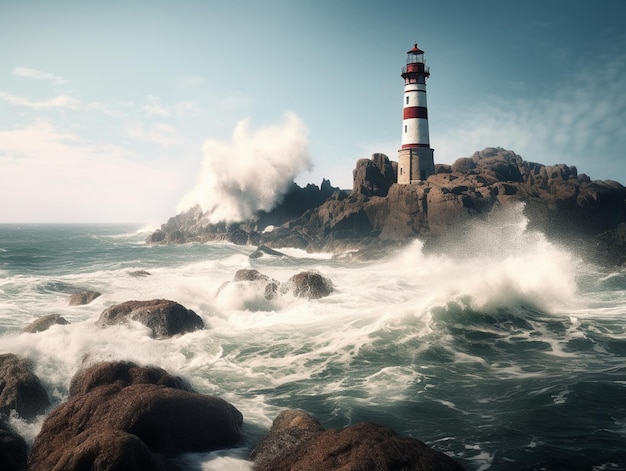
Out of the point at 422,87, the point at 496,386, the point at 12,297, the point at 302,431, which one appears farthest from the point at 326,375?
the point at 422,87

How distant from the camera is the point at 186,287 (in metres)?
24.6

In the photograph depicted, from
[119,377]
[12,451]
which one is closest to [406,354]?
[119,377]

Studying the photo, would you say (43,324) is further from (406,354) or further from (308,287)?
(406,354)

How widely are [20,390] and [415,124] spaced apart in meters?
45.4

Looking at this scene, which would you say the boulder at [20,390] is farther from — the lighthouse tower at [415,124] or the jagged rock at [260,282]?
the lighthouse tower at [415,124]

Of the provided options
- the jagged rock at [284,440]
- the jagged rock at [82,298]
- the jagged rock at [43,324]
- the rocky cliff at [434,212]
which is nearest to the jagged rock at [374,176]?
the rocky cliff at [434,212]

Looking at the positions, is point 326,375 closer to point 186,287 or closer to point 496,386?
point 496,386

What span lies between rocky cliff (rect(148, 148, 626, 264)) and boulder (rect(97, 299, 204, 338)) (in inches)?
1166

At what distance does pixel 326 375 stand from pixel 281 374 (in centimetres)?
126

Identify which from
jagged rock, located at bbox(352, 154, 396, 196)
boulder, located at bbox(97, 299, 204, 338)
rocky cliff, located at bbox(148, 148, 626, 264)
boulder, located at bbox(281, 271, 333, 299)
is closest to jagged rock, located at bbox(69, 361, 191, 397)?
boulder, located at bbox(97, 299, 204, 338)

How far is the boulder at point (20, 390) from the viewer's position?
933 centimetres

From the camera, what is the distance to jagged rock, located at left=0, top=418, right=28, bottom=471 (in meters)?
7.18

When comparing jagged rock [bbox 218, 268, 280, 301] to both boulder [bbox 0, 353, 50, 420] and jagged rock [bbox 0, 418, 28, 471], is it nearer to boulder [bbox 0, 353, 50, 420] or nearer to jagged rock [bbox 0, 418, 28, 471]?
boulder [bbox 0, 353, 50, 420]

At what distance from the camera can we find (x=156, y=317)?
652 inches
